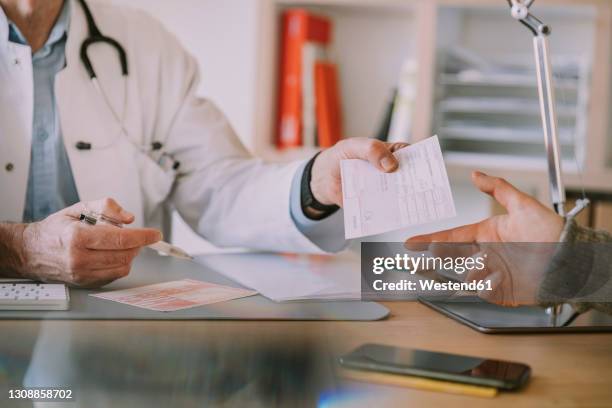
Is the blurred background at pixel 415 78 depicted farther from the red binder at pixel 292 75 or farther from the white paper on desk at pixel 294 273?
the white paper on desk at pixel 294 273

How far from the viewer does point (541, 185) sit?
185cm

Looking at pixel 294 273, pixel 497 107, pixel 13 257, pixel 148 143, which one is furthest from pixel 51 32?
pixel 497 107

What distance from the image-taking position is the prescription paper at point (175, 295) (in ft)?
2.45

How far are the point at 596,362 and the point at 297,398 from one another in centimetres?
26

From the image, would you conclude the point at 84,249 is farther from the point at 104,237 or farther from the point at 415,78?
the point at 415,78

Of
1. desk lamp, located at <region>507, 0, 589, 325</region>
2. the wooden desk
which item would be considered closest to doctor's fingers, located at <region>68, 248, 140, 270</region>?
the wooden desk

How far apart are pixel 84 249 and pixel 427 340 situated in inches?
14.8

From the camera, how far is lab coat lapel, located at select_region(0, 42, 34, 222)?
3.30ft

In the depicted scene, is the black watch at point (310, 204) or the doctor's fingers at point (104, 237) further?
the black watch at point (310, 204)

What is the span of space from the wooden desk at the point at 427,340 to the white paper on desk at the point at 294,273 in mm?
105

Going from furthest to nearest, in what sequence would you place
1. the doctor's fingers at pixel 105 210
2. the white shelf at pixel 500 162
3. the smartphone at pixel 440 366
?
the white shelf at pixel 500 162, the doctor's fingers at pixel 105 210, the smartphone at pixel 440 366

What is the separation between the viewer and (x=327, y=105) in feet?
6.19

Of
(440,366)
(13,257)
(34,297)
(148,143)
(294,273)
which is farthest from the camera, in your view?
(148,143)

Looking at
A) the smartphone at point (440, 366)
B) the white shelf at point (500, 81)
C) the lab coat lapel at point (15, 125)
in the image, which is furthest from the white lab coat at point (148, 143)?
the white shelf at point (500, 81)
